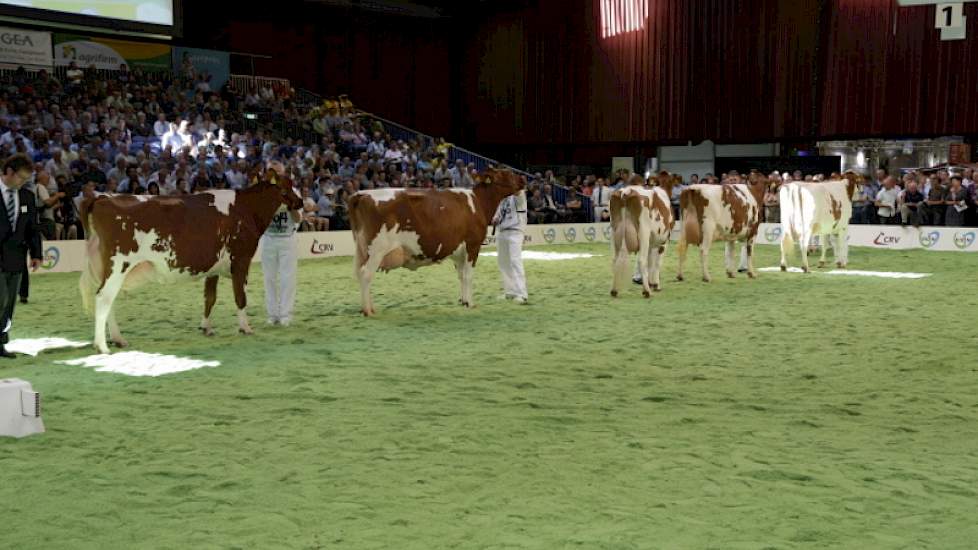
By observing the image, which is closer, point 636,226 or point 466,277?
point 466,277

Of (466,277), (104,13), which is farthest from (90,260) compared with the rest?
(104,13)

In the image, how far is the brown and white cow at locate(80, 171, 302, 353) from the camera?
9031mm

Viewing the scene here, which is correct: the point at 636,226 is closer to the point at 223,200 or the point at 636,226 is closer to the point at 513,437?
the point at 223,200

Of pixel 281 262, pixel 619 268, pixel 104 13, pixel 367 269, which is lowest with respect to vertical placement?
pixel 619 268

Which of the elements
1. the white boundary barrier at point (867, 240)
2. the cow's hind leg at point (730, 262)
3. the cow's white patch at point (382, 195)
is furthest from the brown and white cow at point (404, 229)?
the white boundary barrier at point (867, 240)

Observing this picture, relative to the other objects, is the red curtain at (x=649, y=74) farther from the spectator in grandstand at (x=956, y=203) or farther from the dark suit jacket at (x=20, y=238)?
the dark suit jacket at (x=20, y=238)

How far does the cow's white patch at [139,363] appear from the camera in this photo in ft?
27.0

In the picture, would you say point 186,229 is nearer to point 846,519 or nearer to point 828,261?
point 846,519

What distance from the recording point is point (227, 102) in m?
29.1

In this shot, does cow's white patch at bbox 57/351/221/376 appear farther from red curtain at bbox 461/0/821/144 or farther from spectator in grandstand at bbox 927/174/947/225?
red curtain at bbox 461/0/821/144

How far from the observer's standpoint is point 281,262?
1076 centimetres

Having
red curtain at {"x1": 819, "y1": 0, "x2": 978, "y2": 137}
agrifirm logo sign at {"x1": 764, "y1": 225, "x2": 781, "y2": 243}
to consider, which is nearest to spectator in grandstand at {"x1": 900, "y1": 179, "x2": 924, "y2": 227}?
agrifirm logo sign at {"x1": 764, "y1": 225, "x2": 781, "y2": 243}

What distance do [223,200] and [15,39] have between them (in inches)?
757

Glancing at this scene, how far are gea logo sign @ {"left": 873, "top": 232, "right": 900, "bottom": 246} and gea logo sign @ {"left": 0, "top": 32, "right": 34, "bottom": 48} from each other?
22003 mm
